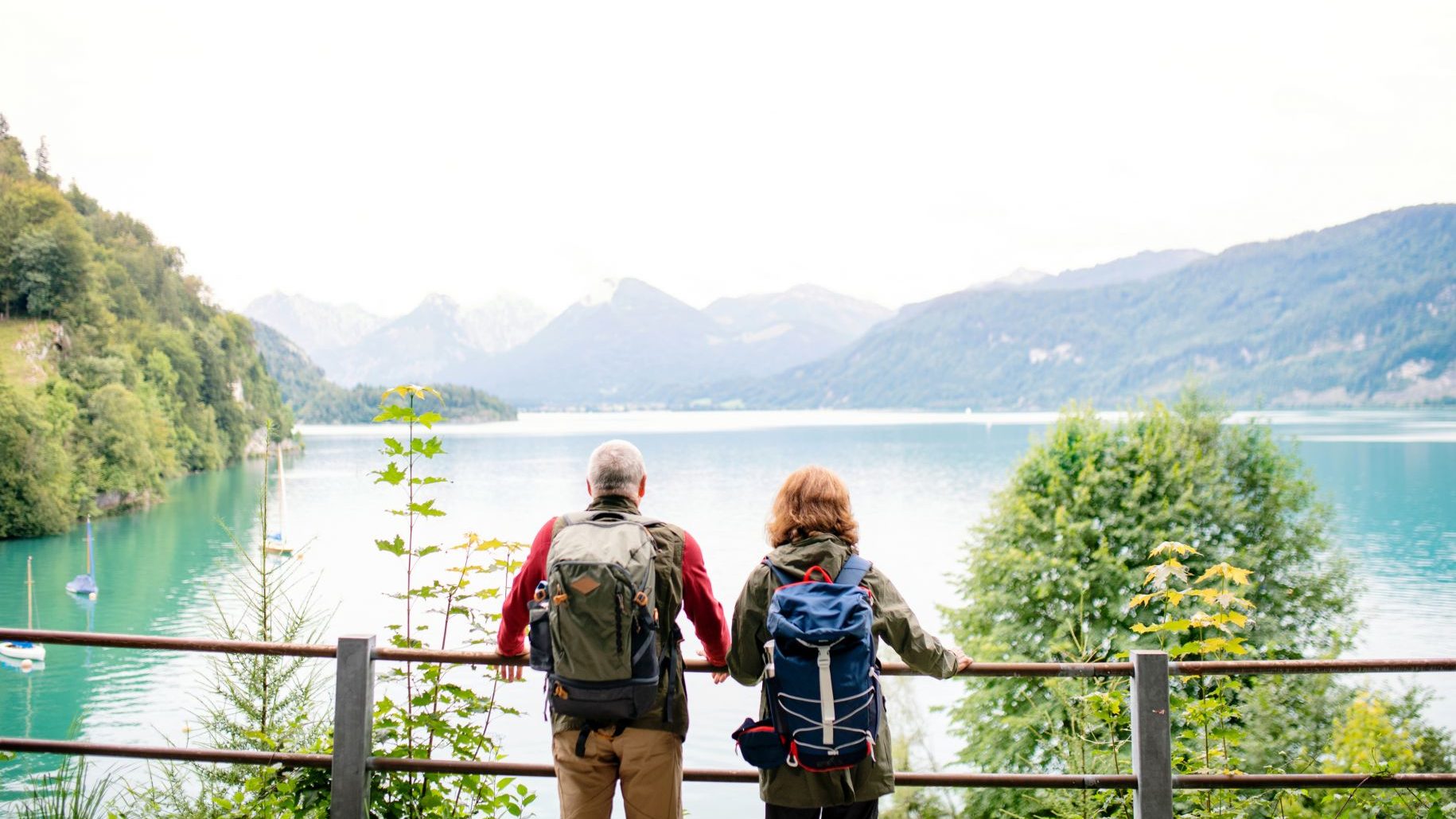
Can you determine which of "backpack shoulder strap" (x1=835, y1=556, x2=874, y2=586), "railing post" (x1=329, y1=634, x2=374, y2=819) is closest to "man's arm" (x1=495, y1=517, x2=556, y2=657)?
"railing post" (x1=329, y1=634, x2=374, y2=819)

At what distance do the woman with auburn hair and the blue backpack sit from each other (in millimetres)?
54

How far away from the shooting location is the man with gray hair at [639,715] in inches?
111

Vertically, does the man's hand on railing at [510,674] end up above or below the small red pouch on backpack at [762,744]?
below

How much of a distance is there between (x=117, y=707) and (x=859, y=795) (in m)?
24.9

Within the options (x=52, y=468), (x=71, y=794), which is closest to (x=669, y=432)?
(x=52, y=468)

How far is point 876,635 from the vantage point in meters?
2.80

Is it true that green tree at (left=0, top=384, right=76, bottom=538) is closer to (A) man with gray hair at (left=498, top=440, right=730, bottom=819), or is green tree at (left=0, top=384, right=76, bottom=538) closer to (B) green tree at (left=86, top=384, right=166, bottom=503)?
(B) green tree at (left=86, top=384, right=166, bottom=503)

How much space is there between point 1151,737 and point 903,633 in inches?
43.8

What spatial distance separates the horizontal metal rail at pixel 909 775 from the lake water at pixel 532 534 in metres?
1.41

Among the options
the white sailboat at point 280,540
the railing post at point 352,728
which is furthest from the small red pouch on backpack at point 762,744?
the white sailboat at point 280,540

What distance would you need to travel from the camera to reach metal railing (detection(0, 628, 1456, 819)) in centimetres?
328

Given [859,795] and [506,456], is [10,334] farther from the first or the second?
Result: [859,795]

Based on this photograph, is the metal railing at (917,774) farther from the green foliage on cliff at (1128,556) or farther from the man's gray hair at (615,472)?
the green foliage on cliff at (1128,556)

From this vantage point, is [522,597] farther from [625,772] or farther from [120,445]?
[120,445]
